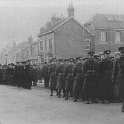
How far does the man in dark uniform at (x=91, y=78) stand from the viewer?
13.2m

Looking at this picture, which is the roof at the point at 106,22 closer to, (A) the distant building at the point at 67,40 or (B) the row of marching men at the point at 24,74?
(A) the distant building at the point at 67,40

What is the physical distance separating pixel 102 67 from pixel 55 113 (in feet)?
10.8

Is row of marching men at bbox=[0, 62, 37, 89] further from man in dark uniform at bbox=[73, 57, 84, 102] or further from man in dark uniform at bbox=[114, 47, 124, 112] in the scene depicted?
man in dark uniform at bbox=[114, 47, 124, 112]

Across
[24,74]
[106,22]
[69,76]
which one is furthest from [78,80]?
[106,22]

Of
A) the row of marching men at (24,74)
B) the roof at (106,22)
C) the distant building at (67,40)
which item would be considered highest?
the roof at (106,22)

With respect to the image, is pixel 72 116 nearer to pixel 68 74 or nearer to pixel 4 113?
pixel 4 113

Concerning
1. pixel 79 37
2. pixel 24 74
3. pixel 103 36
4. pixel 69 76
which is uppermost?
pixel 103 36

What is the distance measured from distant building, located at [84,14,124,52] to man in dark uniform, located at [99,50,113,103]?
39836mm

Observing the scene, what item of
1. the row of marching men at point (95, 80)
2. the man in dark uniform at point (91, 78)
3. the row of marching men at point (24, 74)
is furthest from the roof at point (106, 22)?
the man in dark uniform at point (91, 78)

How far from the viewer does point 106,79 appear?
13250mm

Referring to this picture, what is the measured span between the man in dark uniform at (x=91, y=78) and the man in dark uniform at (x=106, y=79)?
22 centimetres

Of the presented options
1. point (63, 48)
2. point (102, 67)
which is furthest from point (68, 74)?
point (63, 48)

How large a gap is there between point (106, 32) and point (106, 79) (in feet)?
138

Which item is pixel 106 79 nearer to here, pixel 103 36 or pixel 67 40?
pixel 67 40
